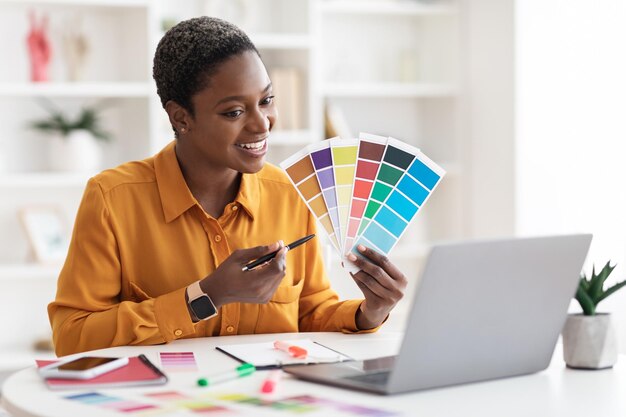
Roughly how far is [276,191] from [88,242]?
1.51 feet

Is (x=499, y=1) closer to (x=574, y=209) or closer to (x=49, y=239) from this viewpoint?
(x=574, y=209)

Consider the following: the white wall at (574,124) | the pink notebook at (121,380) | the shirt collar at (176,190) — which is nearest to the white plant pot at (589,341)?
the pink notebook at (121,380)

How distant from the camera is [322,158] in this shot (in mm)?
1967

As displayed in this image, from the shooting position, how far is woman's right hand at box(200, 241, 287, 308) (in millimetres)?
1817

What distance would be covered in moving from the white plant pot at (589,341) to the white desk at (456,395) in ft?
0.07

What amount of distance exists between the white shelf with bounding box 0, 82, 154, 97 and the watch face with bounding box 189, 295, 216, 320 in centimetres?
220

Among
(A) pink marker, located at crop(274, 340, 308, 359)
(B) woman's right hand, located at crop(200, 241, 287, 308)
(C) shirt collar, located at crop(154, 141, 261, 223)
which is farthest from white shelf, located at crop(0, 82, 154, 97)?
(A) pink marker, located at crop(274, 340, 308, 359)

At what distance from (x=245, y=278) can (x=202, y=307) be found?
0.12 meters

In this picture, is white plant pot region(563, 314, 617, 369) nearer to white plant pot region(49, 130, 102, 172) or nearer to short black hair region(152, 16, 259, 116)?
short black hair region(152, 16, 259, 116)

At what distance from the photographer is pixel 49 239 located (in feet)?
13.1

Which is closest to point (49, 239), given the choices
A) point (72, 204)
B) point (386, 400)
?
point (72, 204)

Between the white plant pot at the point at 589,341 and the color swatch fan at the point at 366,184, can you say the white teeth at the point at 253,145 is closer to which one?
the color swatch fan at the point at 366,184

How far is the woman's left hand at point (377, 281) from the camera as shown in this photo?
1.88 m

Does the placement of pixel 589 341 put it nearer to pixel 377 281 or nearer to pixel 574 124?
pixel 377 281
